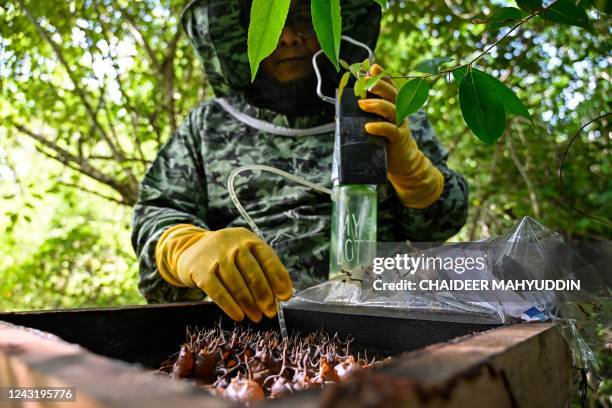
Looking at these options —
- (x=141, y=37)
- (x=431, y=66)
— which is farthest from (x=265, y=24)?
(x=141, y=37)

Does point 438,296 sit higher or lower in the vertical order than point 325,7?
lower

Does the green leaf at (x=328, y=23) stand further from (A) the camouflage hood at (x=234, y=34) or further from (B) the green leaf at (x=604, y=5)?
(A) the camouflage hood at (x=234, y=34)

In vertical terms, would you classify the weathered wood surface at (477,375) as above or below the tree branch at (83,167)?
below

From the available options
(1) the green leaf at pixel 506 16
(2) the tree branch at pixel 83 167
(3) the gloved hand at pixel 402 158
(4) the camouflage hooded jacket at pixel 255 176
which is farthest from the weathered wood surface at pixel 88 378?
(2) the tree branch at pixel 83 167

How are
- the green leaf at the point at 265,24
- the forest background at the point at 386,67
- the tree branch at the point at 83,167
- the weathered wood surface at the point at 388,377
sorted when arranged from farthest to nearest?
the tree branch at the point at 83,167
the forest background at the point at 386,67
the green leaf at the point at 265,24
the weathered wood surface at the point at 388,377

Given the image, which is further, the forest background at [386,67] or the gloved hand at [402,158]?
the forest background at [386,67]

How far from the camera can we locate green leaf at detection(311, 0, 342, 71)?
0.57 m

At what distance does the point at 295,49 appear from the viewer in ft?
5.05

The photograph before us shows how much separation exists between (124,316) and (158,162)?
788mm

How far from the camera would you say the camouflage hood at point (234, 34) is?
1.52m

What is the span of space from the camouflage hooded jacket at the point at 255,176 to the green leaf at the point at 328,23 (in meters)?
0.90

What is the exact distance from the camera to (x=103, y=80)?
2693 millimetres

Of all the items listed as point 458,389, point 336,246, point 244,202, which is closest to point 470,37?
point 244,202

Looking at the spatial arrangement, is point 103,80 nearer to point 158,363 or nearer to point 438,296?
point 158,363
